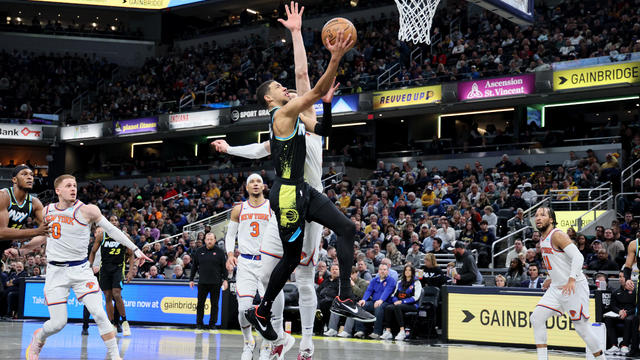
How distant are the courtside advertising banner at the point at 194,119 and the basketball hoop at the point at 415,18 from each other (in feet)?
64.6

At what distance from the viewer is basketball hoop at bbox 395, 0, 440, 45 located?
15367 millimetres

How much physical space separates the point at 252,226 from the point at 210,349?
8.95 feet

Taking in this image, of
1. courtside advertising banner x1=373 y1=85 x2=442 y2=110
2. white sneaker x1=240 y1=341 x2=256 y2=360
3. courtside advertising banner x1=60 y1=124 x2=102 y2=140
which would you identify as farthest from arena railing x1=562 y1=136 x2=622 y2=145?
courtside advertising banner x1=60 y1=124 x2=102 y2=140

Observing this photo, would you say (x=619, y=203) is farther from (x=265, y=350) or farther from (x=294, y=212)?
(x=294, y=212)

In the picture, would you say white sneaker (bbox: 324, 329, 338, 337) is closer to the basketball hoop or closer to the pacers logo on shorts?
the basketball hoop

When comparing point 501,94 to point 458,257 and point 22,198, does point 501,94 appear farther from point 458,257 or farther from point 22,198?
point 22,198

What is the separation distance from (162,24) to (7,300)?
93.3ft

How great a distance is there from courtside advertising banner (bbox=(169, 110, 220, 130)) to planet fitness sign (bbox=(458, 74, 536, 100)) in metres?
13.0

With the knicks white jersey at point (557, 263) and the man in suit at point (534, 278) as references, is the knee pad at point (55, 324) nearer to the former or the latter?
the knicks white jersey at point (557, 263)

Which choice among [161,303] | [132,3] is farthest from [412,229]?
[132,3]

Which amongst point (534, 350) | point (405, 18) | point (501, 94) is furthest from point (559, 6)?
point (534, 350)

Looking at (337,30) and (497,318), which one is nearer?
(337,30)

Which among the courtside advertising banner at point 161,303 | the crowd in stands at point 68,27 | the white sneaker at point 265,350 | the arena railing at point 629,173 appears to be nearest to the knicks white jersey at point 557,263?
the white sneaker at point 265,350

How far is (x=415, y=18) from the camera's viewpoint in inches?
614
